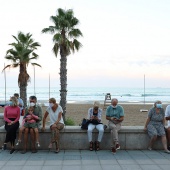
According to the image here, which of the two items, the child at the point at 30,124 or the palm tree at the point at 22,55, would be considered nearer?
the child at the point at 30,124

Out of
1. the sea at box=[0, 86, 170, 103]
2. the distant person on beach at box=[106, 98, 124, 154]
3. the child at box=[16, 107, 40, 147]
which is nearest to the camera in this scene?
the distant person on beach at box=[106, 98, 124, 154]

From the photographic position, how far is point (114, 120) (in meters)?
8.84

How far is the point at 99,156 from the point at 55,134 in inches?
51.5

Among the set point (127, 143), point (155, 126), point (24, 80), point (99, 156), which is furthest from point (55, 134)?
point (24, 80)

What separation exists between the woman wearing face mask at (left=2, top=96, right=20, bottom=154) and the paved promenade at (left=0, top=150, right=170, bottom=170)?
336 mm

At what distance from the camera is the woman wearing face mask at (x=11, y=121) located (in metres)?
8.65

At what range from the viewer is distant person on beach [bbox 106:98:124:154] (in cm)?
856

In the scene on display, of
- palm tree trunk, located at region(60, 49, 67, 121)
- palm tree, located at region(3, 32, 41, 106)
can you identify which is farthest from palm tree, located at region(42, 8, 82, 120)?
palm tree, located at region(3, 32, 41, 106)

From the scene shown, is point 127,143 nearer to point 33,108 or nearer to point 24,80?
point 33,108

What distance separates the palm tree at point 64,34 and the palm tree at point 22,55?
223 inches
